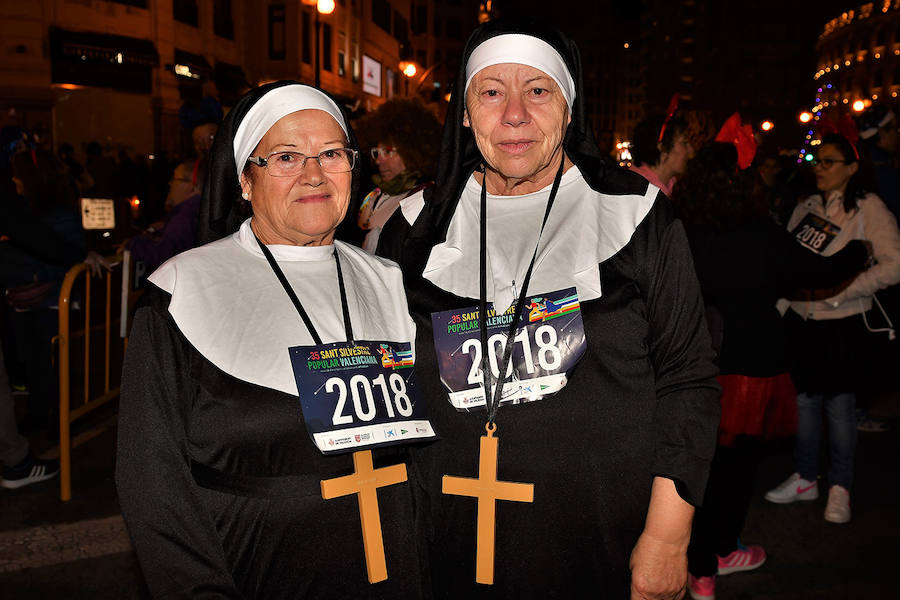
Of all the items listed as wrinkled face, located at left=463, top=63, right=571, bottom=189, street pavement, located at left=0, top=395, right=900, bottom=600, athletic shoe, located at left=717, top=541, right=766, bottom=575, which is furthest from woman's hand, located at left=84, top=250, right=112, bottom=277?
athletic shoe, located at left=717, top=541, right=766, bottom=575

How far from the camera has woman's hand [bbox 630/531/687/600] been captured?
2.21m

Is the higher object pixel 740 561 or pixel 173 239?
pixel 173 239

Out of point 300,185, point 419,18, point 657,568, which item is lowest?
point 657,568

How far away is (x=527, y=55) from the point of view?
2.43m

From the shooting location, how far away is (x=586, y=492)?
229 cm

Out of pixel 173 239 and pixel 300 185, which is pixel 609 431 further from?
pixel 173 239

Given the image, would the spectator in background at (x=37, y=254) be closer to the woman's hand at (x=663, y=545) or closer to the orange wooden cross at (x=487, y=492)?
the orange wooden cross at (x=487, y=492)

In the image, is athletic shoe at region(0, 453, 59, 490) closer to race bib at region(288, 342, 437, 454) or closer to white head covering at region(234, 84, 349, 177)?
white head covering at region(234, 84, 349, 177)

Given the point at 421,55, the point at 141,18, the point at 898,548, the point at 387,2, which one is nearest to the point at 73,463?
the point at 898,548

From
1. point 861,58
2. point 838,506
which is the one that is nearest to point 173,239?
point 838,506

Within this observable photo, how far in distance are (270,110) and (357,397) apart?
0.88 meters

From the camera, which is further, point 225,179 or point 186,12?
point 186,12

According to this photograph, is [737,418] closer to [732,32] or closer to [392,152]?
[392,152]

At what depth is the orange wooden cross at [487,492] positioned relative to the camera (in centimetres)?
227
